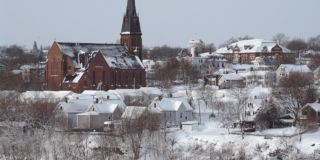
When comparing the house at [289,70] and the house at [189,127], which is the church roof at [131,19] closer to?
the house at [289,70]

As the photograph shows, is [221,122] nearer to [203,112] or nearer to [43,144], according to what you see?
[203,112]

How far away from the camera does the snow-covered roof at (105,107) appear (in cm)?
5525

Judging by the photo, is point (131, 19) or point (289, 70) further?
point (131, 19)

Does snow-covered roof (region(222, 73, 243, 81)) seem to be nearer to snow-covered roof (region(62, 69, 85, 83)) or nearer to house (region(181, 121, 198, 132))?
snow-covered roof (region(62, 69, 85, 83))

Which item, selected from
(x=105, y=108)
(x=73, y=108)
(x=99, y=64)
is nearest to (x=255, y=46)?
(x=99, y=64)

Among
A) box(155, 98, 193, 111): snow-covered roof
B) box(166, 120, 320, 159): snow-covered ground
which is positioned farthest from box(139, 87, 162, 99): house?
box(166, 120, 320, 159): snow-covered ground

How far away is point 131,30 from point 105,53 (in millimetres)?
6091

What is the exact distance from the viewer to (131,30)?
87.5 metres

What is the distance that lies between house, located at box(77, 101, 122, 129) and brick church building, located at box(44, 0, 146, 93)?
21.7 m

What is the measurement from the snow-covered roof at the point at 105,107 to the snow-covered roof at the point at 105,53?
82.3 feet

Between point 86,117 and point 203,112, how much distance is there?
50.9 feet

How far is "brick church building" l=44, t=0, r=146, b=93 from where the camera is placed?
78.8 metres

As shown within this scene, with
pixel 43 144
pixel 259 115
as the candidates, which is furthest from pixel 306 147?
pixel 43 144

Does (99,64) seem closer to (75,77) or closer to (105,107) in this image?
(75,77)
